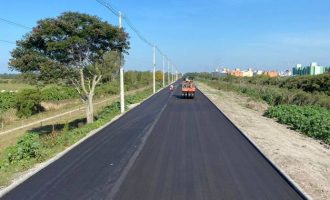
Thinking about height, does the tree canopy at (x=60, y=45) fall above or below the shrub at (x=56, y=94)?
above

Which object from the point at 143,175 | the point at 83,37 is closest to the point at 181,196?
the point at 143,175

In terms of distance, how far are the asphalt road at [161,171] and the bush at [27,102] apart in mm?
29088

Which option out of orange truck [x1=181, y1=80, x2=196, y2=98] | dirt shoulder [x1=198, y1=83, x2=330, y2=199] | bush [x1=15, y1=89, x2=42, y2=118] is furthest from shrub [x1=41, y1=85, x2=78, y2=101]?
dirt shoulder [x1=198, y1=83, x2=330, y2=199]

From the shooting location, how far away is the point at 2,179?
36.2 feet

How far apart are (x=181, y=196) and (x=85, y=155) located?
5.73 m

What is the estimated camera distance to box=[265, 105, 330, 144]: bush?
20566 mm

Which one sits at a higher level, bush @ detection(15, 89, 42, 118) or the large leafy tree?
the large leafy tree

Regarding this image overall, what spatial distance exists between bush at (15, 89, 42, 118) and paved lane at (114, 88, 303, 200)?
30027mm

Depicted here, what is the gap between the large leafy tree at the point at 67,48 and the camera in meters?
25.2

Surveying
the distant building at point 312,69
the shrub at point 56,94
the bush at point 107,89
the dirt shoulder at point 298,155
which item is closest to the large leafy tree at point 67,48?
the dirt shoulder at point 298,155

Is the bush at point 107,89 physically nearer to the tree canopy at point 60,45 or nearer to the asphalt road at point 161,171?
the tree canopy at point 60,45

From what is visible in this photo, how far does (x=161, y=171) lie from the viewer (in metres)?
11.9

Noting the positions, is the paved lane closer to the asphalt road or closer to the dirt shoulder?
the asphalt road

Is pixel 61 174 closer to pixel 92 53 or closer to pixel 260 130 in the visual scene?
pixel 260 130
